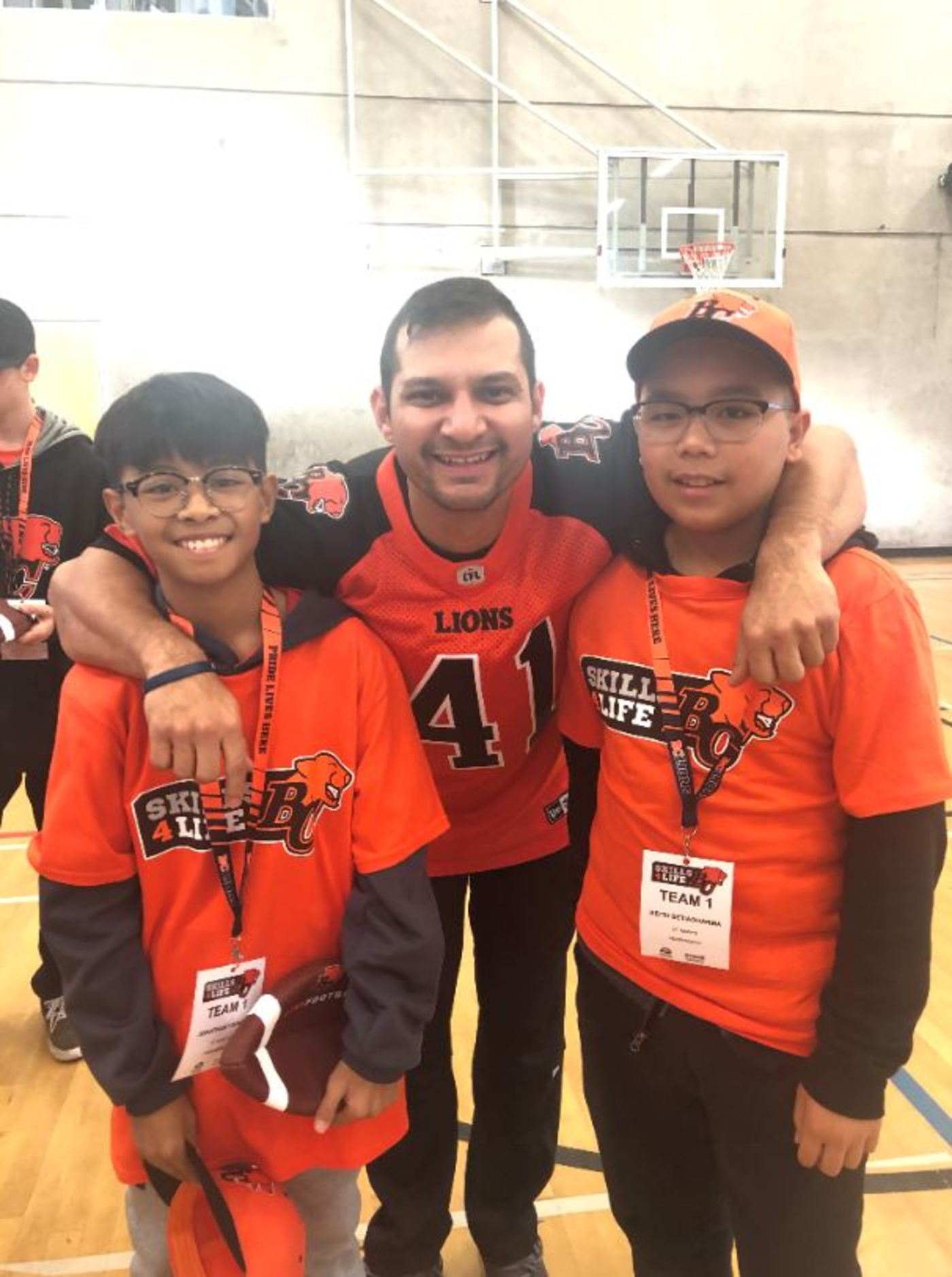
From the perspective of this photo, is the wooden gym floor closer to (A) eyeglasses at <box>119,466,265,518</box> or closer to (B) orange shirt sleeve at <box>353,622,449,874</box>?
(B) orange shirt sleeve at <box>353,622,449,874</box>

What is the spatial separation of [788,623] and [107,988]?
98 cm

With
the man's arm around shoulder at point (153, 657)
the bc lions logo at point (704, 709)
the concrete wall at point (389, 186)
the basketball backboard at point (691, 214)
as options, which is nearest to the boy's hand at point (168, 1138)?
the man's arm around shoulder at point (153, 657)

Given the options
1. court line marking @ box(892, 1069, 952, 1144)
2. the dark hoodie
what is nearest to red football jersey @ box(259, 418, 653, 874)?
the dark hoodie

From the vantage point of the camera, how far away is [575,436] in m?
1.69

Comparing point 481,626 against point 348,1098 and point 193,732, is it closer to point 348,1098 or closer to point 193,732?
point 193,732

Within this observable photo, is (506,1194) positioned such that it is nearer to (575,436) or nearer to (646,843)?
(646,843)

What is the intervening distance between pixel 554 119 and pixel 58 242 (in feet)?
14.8

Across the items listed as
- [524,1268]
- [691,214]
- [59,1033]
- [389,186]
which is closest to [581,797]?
[524,1268]

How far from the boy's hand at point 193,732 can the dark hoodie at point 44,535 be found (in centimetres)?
142

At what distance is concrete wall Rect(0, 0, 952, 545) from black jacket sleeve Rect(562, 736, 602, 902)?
25.0 ft

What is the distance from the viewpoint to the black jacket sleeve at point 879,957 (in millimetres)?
1122

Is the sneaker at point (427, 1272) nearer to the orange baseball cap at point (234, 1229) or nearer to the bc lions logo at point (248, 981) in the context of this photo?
the orange baseball cap at point (234, 1229)

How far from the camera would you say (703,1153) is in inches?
53.7

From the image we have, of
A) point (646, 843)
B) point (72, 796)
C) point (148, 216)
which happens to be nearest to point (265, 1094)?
point (72, 796)
